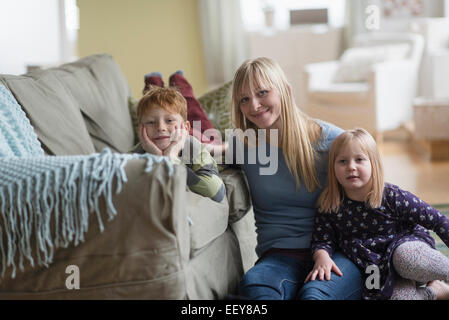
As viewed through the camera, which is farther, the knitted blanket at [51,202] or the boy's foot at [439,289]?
the boy's foot at [439,289]

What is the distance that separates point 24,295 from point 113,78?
4.44 ft

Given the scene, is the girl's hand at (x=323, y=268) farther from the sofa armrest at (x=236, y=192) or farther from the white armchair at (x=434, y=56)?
the white armchair at (x=434, y=56)

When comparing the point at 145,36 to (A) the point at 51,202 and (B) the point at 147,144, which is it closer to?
(B) the point at 147,144

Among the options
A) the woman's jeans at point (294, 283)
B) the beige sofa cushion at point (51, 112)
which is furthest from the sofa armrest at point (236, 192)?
the beige sofa cushion at point (51, 112)

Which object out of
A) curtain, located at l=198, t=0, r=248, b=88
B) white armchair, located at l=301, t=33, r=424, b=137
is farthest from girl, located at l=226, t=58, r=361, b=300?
curtain, located at l=198, t=0, r=248, b=88

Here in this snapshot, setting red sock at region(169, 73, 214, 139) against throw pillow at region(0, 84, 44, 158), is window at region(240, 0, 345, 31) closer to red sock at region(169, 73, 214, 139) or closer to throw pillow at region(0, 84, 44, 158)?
red sock at region(169, 73, 214, 139)

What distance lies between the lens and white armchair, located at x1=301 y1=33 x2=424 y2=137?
15.7 feet

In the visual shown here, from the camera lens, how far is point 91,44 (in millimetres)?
6418

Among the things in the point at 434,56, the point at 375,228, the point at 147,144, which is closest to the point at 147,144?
the point at 147,144

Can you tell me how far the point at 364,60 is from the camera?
5.11 meters

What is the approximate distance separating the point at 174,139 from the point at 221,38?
465 cm

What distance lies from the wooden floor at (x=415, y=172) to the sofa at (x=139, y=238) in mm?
1720

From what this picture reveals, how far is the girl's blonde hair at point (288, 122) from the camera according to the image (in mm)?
1853

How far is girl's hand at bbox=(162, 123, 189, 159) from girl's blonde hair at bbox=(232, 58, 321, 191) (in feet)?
0.71
